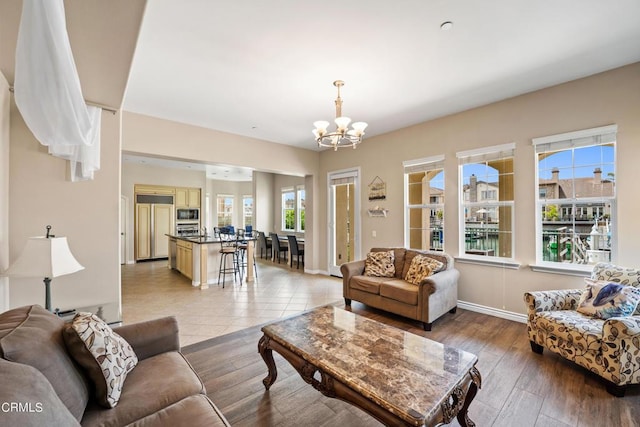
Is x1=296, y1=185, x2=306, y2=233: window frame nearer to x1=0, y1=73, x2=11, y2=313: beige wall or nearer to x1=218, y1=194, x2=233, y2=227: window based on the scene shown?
x1=218, y1=194, x2=233, y2=227: window

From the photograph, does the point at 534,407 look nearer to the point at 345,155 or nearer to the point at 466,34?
the point at 466,34

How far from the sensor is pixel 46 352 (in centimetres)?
119

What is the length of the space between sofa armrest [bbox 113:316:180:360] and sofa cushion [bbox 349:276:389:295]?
8.62ft

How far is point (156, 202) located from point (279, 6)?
7.88 metres

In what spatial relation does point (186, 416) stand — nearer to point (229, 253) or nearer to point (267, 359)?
point (267, 359)

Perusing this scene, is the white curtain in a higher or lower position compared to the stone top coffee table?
higher

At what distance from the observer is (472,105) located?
153 inches

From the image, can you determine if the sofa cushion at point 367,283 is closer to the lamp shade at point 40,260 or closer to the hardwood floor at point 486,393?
the hardwood floor at point 486,393

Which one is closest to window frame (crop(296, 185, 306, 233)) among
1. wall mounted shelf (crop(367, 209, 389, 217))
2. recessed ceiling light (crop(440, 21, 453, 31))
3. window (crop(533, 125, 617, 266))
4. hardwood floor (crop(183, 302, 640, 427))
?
wall mounted shelf (crop(367, 209, 389, 217))

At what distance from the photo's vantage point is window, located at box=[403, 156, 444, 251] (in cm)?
448

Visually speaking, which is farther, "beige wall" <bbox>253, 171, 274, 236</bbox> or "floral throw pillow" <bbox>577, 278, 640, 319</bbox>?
"beige wall" <bbox>253, 171, 274, 236</bbox>

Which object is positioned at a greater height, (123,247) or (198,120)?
(198,120)

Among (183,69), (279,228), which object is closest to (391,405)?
(183,69)

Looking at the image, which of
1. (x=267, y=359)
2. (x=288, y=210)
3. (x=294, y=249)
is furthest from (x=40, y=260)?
(x=288, y=210)
